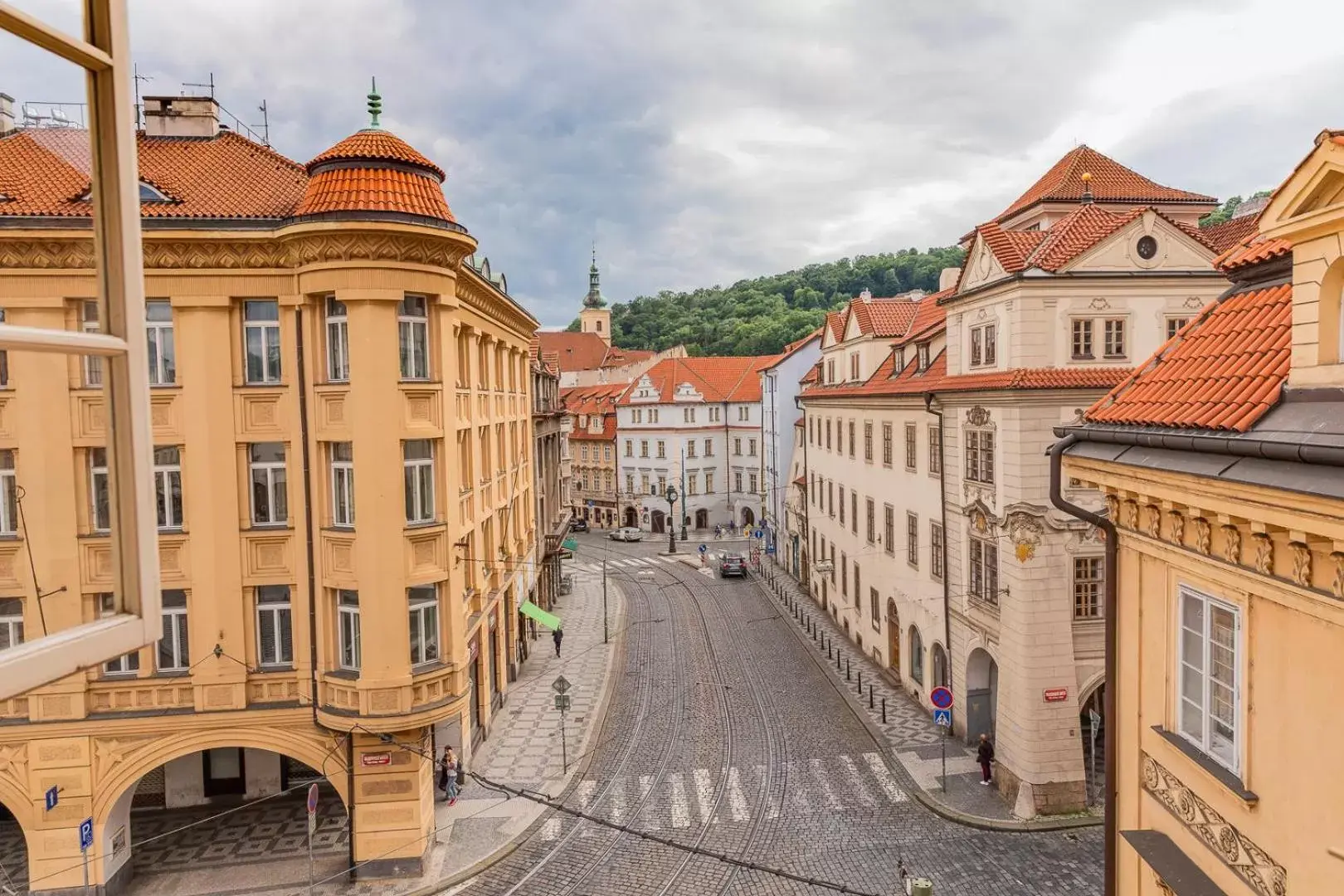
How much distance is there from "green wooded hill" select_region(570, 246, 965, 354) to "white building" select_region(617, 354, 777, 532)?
33.2 meters

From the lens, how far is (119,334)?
2.79m

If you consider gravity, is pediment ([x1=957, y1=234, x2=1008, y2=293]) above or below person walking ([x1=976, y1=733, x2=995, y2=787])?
above

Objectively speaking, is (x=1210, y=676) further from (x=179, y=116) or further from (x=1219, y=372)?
(x=179, y=116)

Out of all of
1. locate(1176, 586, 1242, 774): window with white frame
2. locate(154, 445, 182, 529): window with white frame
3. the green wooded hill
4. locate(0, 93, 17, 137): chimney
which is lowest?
locate(1176, 586, 1242, 774): window with white frame

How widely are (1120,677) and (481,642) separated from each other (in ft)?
59.7

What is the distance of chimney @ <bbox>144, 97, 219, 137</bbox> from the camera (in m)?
19.2

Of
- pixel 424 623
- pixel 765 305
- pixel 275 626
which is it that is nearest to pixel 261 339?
pixel 275 626

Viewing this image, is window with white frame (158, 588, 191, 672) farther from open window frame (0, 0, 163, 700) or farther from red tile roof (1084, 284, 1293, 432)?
red tile roof (1084, 284, 1293, 432)

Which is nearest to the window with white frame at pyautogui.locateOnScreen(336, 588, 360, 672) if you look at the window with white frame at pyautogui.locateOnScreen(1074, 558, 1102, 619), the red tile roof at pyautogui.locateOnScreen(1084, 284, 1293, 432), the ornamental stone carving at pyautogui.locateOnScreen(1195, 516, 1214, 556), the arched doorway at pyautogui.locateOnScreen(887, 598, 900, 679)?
the red tile roof at pyautogui.locateOnScreen(1084, 284, 1293, 432)

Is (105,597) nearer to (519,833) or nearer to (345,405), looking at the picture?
(345,405)

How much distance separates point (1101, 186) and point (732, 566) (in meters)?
30.2

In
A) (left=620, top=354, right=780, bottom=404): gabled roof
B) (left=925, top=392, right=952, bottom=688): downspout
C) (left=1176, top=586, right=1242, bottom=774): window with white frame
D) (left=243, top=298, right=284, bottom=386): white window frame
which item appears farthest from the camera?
(left=620, top=354, right=780, bottom=404): gabled roof

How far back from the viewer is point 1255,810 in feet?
18.8

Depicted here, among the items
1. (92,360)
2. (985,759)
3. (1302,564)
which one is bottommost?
(985,759)
